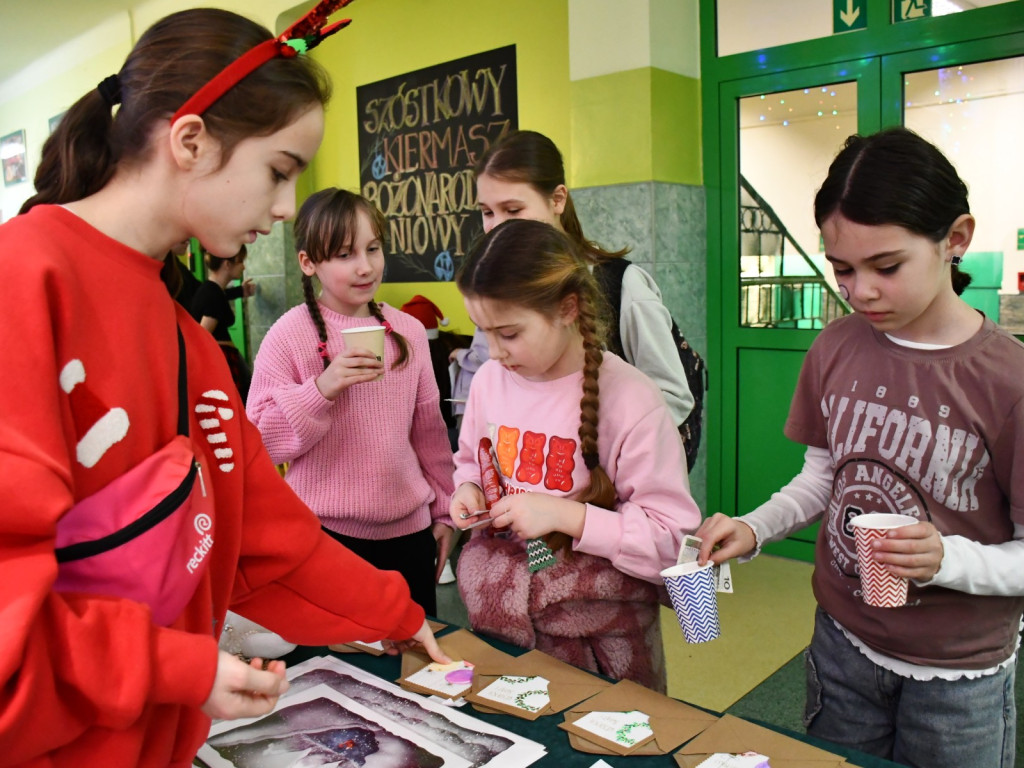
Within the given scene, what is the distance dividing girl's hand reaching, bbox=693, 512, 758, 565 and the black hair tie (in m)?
1.06

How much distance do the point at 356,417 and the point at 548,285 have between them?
685mm

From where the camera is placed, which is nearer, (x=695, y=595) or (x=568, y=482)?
(x=695, y=595)

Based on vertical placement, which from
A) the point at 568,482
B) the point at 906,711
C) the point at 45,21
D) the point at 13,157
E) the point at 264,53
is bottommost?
the point at 906,711

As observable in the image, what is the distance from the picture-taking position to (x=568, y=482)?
1572 mm

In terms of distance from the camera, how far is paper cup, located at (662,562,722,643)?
1234 millimetres

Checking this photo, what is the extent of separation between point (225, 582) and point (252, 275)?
5681 millimetres

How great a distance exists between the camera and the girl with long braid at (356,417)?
1.96 metres

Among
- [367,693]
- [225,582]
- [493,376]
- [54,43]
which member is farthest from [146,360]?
[54,43]

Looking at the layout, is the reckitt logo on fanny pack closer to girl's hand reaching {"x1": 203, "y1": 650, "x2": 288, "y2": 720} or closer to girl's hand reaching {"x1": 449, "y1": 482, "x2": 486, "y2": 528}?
girl's hand reaching {"x1": 203, "y1": 650, "x2": 288, "y2": 720}

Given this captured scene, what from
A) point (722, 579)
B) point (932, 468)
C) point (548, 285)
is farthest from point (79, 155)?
point (932, 468)

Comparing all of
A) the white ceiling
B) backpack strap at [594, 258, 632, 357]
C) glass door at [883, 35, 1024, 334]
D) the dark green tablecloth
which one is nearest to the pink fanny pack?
the dark green tablecloth

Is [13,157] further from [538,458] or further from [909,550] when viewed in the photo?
[909,550]

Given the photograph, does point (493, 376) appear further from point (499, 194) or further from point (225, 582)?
point (225, 582)

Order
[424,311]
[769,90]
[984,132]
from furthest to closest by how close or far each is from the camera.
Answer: [424,311], [769,90], [984,132]
